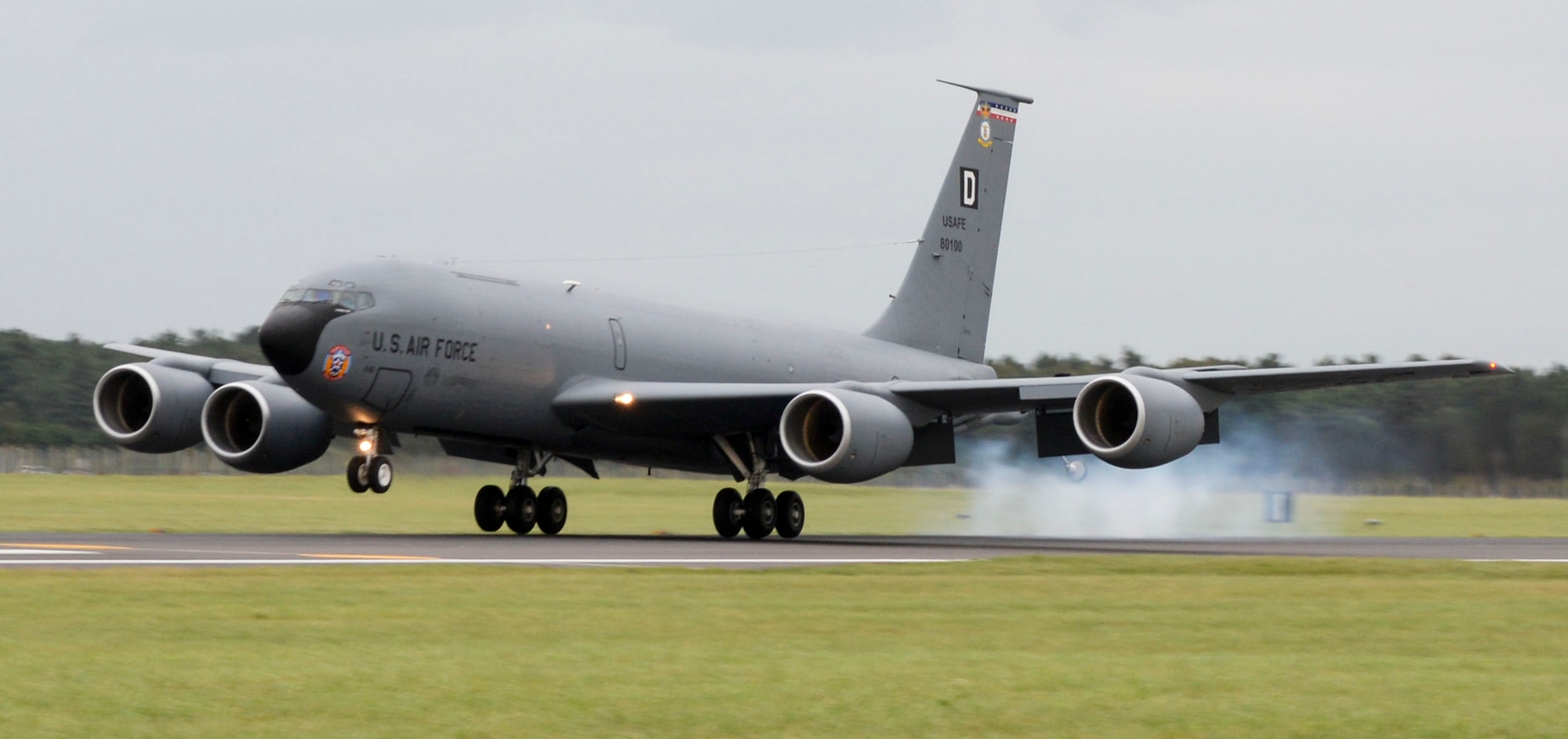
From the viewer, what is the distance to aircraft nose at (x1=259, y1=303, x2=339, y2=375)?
24.9 meters

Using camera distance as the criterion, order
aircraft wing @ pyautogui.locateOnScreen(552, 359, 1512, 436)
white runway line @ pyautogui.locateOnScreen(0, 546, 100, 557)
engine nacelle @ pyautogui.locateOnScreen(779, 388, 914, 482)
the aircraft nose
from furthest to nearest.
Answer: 1. aircraft wing @ pyautogui.locateOnScreen(552, 359, 1512, 436)
2. engine nacelle @ pyautogui.locateOnScreen(779, 388, 914, 482)
3. the aircraft nose
4. white runway line @ pyautogui.locateOnScreen(0, 546, 100, 557)

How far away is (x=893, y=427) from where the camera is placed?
26484mm

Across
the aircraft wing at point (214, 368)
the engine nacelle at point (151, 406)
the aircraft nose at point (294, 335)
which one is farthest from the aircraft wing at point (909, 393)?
the engine nacelle at point (151, 406)

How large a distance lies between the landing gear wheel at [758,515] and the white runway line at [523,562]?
676cm

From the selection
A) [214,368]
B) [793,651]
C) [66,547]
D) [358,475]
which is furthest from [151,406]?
[793,651]

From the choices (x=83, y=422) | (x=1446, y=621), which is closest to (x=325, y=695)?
(x=1446, y=621)

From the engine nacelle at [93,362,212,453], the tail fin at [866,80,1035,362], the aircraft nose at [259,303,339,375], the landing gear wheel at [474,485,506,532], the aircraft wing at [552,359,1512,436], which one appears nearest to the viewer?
the aircraft nose at [259,303,339,375]

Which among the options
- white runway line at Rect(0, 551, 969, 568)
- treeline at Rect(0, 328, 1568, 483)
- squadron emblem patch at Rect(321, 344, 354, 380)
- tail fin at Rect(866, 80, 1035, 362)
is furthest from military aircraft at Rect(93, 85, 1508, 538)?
treeline at Rect(0, 328, 1568, 483)

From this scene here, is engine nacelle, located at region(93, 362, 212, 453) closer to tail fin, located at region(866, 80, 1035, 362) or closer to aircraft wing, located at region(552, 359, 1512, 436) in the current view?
aircraft wing, located at region(552, 359, 1512, 436)

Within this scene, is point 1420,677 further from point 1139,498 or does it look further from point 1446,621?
point 1139,498

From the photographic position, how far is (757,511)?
28.2 m

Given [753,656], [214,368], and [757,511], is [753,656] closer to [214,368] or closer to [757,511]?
A: [757,511]

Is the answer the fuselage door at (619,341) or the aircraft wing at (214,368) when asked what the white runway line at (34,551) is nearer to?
the aircraft wing at (214,368)

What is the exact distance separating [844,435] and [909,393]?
7.02ft
